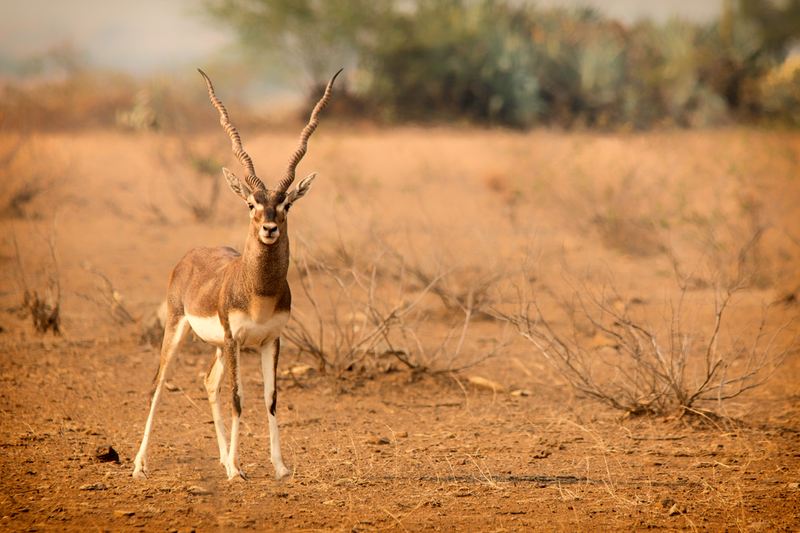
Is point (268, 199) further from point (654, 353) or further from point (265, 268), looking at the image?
point (654, 353)

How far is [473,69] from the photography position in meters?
24.3

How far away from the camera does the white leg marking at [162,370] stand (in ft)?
20.8

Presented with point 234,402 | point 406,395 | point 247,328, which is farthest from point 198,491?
point 406,395

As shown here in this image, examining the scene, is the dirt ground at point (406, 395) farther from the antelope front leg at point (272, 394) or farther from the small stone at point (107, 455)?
the antelope front leg at point (272, 394)

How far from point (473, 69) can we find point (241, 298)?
752 inches

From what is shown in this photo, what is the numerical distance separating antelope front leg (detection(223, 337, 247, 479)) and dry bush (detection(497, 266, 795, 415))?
214 cm

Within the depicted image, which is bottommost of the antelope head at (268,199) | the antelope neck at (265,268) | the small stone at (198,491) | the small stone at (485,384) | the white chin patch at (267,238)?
the small stone at (485,384)

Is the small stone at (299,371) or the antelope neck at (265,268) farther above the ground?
the antelope neck at (265,268)

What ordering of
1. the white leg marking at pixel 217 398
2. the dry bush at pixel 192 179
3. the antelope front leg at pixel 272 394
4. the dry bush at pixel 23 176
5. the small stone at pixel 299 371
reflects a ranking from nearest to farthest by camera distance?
the antelope front leg at pixel 272 394 → the white leg marking at pixel 217 398 → the small stone at pixel 299 371 → the dry bush at pixel 23 176 → the dry bush at pixel 192 179

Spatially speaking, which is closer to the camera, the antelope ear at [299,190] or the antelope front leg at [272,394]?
the antelope ear at [299,190]

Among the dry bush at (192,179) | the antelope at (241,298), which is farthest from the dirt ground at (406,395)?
the antelope at (241,298)

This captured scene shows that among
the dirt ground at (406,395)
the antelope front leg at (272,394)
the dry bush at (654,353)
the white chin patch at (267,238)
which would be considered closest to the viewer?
the white chin patch at (267,238)

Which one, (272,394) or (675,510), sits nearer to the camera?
(675,510)

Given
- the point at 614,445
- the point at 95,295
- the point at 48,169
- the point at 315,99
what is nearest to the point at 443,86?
the point at 315,99
